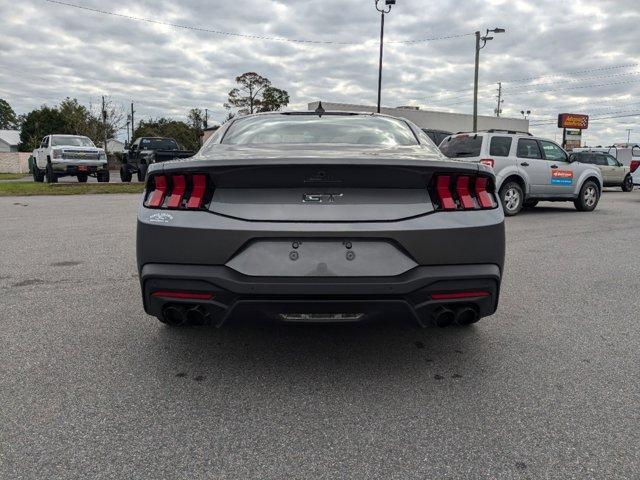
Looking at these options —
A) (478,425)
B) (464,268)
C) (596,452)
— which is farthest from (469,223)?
(596,452)

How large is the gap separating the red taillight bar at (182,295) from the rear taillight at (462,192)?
1331 millimetres

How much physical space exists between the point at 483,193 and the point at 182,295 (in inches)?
69.8

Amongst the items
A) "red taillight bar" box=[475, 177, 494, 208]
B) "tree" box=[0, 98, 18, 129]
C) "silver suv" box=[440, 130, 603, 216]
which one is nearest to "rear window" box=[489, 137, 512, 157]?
"silver suv" box=[440, 130, 603, 216]

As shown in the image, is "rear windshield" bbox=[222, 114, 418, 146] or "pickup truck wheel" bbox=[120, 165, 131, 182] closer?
"rear windshield" bbox=[222, 114, 418, 146]

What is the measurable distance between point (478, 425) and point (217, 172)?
6.08ft

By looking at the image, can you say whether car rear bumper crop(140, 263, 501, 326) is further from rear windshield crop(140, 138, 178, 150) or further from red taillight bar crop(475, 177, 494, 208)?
rear windshield crop(140, 138, 178, 150)

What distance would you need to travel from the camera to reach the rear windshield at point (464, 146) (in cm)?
1171

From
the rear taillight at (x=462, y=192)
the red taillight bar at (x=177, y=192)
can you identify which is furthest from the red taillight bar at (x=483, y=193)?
the red taillight bar at (x=177, y=192)

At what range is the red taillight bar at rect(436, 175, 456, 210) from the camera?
2.96m

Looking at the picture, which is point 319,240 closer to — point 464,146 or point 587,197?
point 464,146

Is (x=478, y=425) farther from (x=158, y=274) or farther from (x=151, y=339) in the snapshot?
(x=151, y=339)

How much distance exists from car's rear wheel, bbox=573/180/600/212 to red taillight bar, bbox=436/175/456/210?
11.6 m

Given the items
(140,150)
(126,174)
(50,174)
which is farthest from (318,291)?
(126,174)

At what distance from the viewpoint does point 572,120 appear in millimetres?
51438
